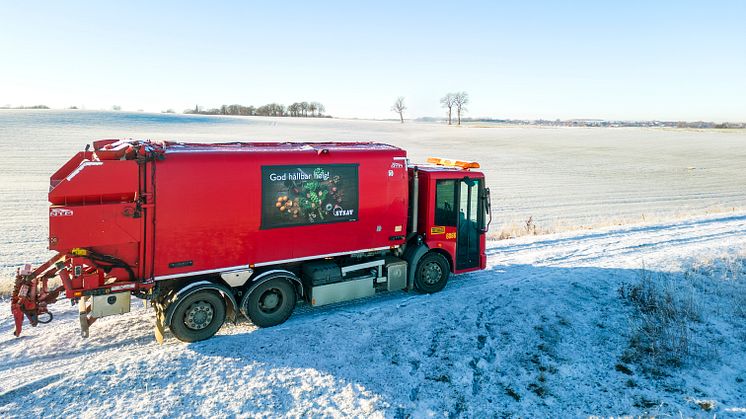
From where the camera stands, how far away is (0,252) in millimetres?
13867

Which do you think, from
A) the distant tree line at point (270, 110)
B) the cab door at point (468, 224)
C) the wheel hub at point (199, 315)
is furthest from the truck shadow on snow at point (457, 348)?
the distant tree line at point (270, 110)

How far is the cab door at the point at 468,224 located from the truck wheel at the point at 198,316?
519cm

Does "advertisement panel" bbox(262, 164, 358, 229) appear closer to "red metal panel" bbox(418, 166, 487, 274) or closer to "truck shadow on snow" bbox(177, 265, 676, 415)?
"red metal panel" bbox(418, 166, 487, 274)

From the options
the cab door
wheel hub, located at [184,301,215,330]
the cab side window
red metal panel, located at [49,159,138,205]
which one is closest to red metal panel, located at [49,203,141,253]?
red metal panel, located at [49,159,138,205]

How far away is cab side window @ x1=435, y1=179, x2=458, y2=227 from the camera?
1017 cm

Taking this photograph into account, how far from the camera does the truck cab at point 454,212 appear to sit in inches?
399

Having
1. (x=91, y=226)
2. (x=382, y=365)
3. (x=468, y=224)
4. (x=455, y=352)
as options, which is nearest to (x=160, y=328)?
(x=91, y=226)

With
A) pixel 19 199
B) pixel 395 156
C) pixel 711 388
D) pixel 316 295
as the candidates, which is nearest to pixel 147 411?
pixel 316 295

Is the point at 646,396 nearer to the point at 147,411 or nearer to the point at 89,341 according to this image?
the point at 147,411

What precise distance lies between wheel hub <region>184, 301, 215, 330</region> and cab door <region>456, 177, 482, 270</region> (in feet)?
17.5

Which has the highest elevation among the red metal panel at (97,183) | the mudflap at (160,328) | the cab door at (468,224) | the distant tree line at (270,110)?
the distant tree line at (270,110)

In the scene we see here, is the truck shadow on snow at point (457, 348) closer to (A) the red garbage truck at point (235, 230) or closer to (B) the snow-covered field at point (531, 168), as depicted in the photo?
(A) the red garbage truck at point (235, 230)

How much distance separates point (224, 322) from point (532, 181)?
91.4 feet

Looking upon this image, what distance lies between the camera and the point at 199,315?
7.91 metres
